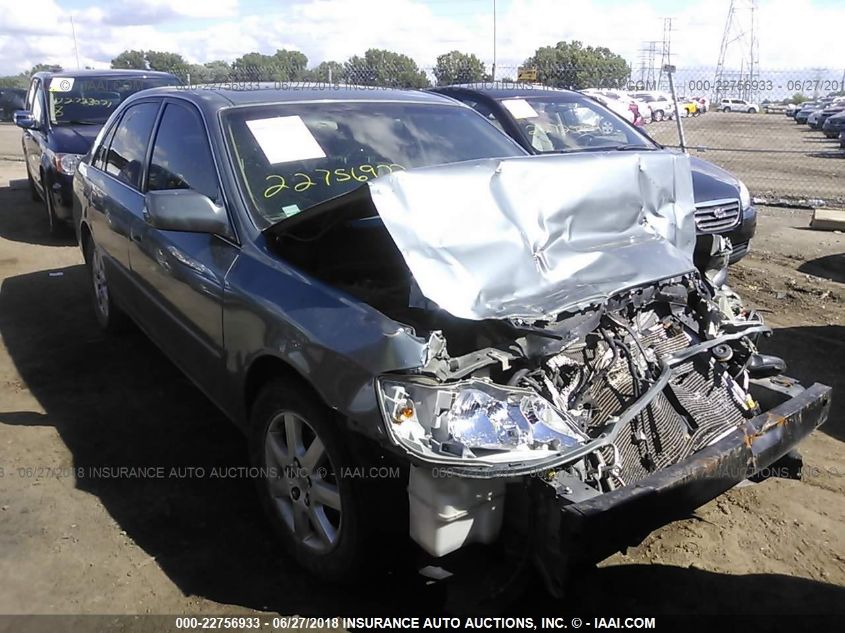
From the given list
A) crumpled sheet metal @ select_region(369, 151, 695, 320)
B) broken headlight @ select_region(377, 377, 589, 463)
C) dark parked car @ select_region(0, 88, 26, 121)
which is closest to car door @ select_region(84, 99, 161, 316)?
crumpled sheet metal @ select_region(369, 151, 695, 320)

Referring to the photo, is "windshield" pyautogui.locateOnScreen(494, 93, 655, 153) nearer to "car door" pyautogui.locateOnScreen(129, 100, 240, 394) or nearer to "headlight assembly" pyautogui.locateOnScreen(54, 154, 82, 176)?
"car door" pyautogui.locateOnScreen(129, 100, 240, 394)

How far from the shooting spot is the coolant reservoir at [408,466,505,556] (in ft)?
7.40

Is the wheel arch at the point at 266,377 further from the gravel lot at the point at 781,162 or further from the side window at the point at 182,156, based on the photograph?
the gravel lot at the point at 781,162

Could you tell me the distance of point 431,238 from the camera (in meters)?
2.53

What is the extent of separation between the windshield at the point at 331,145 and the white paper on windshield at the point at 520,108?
3373mm

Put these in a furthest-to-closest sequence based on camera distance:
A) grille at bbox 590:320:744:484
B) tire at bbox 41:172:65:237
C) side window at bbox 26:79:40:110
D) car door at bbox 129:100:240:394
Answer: side window at bbox 26:79:40:110 < tire at bbox 41:172:65:237 < car door at bbox 129:100:240:394 < grille at bbox 590:320:744:484

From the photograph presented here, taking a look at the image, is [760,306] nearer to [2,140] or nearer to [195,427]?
[195,427]

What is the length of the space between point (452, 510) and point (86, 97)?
30.0 ft

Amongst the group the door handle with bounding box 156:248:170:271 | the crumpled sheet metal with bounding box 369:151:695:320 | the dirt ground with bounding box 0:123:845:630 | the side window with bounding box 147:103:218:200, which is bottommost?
the dirt ground with bounding box 0:123:845:630

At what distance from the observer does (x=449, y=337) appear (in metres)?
2.60

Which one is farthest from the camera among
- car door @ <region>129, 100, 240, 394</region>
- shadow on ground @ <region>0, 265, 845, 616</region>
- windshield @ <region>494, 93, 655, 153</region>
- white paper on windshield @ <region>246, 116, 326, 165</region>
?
windshield @ <region>494, 93, 655, 153</region>

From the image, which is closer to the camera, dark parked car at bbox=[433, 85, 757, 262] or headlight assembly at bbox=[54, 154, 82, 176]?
dark parked car at bbox=[433, 85, 757, 262]

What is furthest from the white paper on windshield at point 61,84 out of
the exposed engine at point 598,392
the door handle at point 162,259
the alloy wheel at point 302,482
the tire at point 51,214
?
the exposed engine at point 598,392

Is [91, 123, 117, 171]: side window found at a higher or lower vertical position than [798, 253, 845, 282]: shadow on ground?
higher
